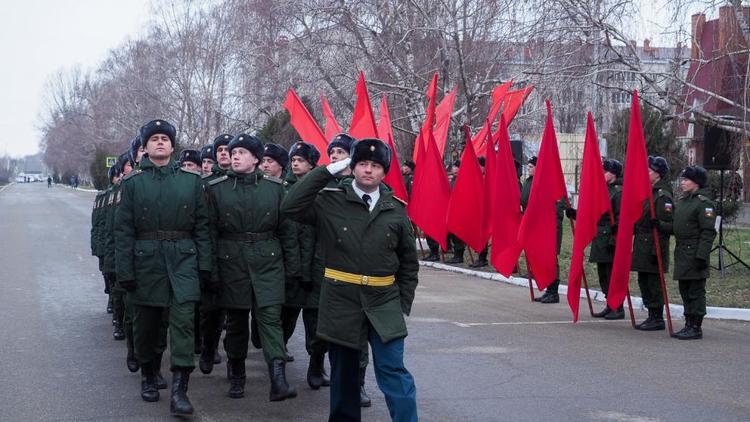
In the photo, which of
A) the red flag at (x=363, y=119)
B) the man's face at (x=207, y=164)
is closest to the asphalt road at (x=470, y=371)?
the man's face at (x=207, y=164)

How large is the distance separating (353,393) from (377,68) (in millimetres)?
18286

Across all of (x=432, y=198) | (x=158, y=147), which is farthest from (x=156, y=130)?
(x=432, y=198)

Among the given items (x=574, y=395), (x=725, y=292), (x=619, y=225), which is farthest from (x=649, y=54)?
(x=574, y=395)

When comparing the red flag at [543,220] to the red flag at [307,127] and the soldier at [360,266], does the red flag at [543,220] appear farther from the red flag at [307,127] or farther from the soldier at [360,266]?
the soldier at [360,266]

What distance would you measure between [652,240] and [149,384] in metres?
5.82

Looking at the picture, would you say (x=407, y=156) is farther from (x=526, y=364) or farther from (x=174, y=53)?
(x=174, y=53)

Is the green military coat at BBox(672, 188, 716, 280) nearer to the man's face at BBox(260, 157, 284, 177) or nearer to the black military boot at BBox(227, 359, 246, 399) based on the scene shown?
the man's face at BBox(260, 157, 284, 177)

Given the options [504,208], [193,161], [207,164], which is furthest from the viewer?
[504,208]

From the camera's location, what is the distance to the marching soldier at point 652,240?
10.1 m

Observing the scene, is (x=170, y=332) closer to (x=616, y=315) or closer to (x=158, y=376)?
(x=158, y=376)

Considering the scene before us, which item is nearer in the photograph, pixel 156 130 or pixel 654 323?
pixel 156 130

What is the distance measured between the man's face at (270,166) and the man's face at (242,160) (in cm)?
61

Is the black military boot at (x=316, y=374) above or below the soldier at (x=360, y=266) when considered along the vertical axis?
below

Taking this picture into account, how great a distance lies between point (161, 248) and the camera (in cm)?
634
